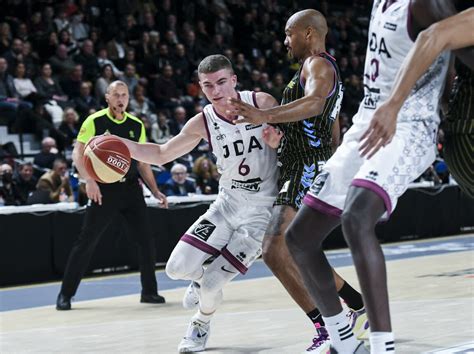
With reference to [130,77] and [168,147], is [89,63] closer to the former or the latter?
[130,77]

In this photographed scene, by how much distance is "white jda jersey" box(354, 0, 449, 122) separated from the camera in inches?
166

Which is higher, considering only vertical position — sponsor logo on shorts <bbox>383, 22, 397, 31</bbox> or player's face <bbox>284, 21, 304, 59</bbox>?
sponsor logo on shorts <bbox>383, 22, 397, 31</bbox>

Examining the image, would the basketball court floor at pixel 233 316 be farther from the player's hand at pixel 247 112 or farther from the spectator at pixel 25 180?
the spectator at pixel 25 180

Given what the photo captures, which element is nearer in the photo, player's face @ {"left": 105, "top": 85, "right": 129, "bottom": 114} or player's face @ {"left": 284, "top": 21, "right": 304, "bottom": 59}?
player's face @ {"left": 284, "top": 21, "right": 304, "bottom": 59}

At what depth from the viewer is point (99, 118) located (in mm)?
8930

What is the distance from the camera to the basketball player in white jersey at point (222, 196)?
5.98 metres

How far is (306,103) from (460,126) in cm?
112

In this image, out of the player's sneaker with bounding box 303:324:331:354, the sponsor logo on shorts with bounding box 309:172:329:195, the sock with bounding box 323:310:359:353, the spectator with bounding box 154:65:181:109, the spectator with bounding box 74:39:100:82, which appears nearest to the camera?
the sponsor logo on shorts with bounding box 309:172:329:195

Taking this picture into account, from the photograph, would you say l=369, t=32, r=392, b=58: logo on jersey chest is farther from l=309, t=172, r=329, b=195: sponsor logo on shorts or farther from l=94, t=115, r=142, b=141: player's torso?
l=94, t=115, r=142, b=141: player's torso

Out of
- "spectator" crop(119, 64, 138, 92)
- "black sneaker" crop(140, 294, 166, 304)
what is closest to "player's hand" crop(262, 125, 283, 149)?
"black sneaker" crop(140, 294, 166, 304)

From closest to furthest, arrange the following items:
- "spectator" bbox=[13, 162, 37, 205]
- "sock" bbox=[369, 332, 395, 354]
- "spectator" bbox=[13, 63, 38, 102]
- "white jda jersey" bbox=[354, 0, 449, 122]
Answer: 1. "sock" bbox=[369, 332, 395, 354]
2. "white jda jersey" bbox=[354, 0, 449, 122]
3. "spectator" bbox=[13, 162, 37, 205]
4. "spectator" bbox=[13, 63, 38, 102]

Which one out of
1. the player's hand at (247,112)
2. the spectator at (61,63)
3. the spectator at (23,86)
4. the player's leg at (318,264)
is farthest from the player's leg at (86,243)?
the spectator at (61,63)

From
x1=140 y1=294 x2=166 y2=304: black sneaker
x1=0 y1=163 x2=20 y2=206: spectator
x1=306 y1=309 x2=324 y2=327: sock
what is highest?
x1=306 y1=309 x2=324 y2=327: sock

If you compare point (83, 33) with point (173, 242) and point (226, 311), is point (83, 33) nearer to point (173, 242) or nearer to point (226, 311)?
point (173, 242)
